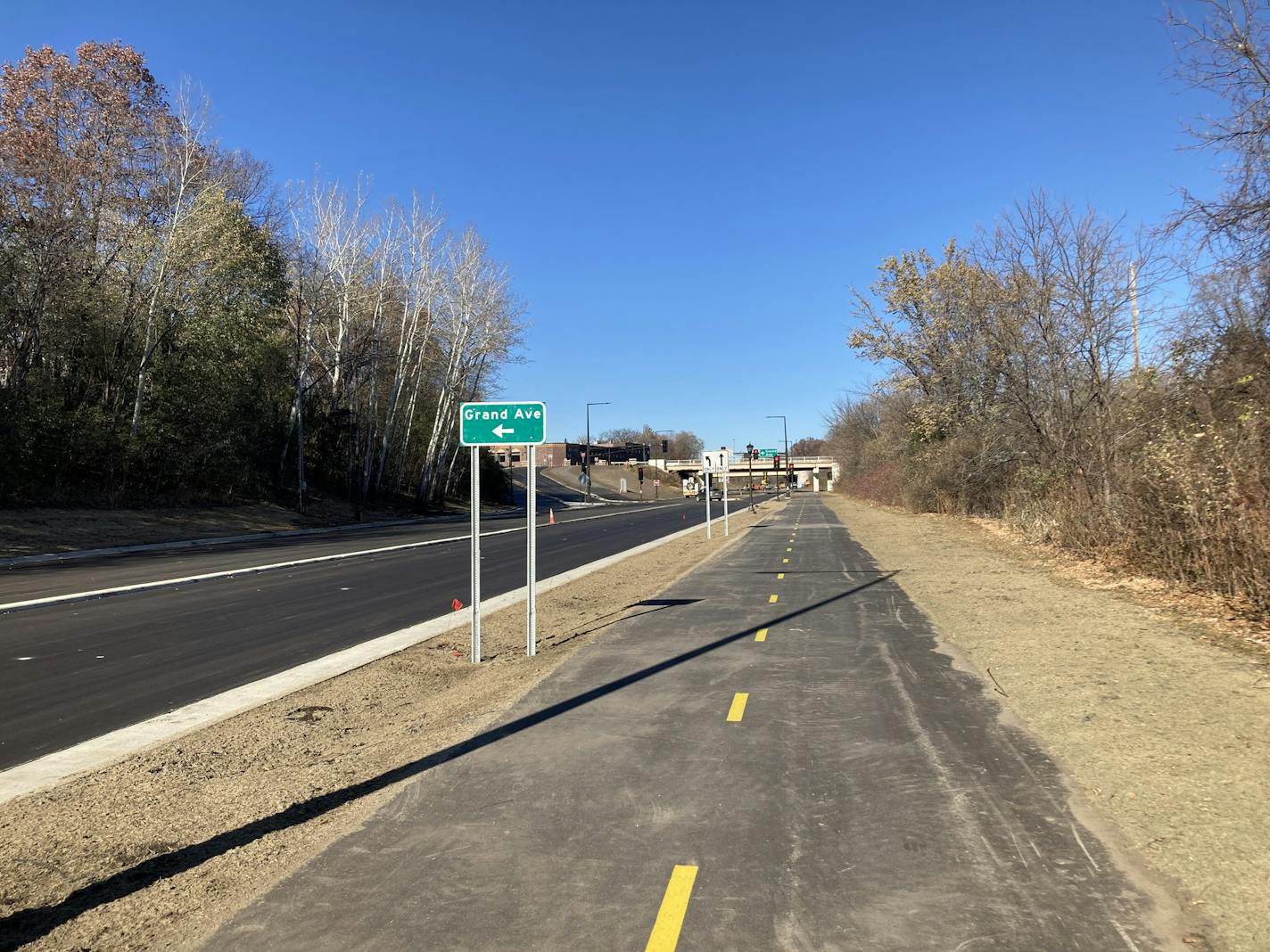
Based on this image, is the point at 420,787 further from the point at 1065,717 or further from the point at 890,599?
the point at 890,599

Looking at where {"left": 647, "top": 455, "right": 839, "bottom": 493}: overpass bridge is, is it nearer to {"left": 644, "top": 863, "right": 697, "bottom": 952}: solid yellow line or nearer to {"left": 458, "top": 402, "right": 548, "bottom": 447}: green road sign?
{"left": 458, "top": 402, "right": 548, "bottom": 447}: green road sign

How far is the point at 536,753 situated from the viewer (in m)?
5.78

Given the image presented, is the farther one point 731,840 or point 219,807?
point 219,807

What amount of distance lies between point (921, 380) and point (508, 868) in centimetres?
3613

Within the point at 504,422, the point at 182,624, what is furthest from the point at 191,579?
the point at 504,422

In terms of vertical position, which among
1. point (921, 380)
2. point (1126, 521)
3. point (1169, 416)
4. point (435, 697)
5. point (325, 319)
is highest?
point (325, 319)

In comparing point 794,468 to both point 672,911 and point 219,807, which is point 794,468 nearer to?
point 219,807

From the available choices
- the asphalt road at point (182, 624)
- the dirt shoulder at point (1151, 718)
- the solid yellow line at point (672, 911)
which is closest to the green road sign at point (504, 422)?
the asphalt road at point (182, 624)

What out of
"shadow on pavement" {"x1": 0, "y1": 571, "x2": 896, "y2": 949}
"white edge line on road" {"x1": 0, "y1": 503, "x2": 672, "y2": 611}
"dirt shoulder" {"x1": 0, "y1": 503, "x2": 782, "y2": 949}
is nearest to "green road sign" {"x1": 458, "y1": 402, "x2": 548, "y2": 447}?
"dirt shoulder" {"x1": 0, "y1": 503, "x2": 782, "y2": 949}

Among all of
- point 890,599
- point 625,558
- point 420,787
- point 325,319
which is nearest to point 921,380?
point 625,558

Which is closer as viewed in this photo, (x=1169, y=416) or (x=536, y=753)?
(x=536, y=753)

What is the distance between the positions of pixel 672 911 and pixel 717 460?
1002 inches

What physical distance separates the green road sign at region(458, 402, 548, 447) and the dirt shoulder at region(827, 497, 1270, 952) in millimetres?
5139

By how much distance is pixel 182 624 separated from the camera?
11742 millimetres
